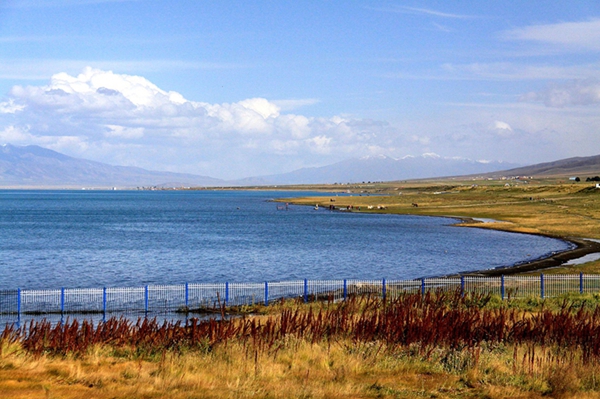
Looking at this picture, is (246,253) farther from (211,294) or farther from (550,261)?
(550,261)

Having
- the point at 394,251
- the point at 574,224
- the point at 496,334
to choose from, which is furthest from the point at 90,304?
the point at 574,224

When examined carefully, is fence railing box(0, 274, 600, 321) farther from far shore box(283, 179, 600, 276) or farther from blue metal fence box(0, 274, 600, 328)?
far shore box(283, 179, 600, 276)

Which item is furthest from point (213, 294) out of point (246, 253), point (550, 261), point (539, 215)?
point (539, 215)

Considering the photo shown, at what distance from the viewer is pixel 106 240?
8575 cm

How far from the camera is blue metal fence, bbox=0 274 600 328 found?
37.2m

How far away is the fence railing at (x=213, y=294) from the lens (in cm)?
3722

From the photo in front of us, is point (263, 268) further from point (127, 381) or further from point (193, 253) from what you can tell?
point (127, 381)

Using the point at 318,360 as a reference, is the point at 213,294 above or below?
below

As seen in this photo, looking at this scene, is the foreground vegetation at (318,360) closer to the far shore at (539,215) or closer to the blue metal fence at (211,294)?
the blue metal fence at (211,294)

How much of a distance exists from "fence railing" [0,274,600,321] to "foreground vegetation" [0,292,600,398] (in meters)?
12.8

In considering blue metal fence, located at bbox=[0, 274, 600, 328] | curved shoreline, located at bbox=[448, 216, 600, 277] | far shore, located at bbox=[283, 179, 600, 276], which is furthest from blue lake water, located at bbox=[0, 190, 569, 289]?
blue metal fence, located at bbox=[0, 274, 600, 328]

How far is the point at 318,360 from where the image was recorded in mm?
20906

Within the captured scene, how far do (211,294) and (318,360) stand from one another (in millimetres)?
22307

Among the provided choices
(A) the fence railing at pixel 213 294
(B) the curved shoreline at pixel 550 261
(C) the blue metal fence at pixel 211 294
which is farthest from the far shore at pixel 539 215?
(A) the fence railing at pixel 213 294
